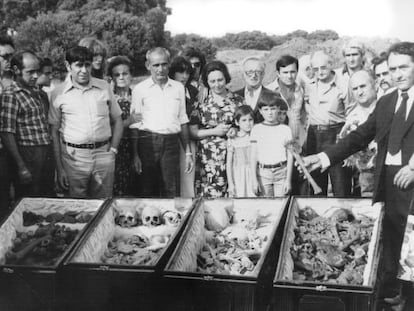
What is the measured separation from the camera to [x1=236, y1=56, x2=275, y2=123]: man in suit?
12.3 feet

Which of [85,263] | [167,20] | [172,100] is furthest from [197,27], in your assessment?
[85,263]

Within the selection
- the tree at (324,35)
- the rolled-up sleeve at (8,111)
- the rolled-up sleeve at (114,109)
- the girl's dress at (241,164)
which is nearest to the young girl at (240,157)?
the girl's dress at (241,164)

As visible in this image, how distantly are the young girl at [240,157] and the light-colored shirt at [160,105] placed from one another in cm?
35

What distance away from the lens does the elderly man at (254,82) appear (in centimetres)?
376

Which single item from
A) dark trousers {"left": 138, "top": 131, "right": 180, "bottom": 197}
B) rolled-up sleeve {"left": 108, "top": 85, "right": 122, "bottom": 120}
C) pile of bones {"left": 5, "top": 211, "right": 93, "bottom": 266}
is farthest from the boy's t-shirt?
pile of bones {"left": 5, "top": 211, "right": 93, "bottom": 266}

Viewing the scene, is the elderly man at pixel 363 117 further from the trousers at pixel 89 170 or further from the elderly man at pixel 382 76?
the trousers at pixel 89 170

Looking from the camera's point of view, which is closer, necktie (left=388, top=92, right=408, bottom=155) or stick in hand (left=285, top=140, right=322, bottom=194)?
necktie (left=388, top=92, right=408, bottom=155)

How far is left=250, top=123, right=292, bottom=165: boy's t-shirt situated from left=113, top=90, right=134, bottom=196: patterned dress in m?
0.83

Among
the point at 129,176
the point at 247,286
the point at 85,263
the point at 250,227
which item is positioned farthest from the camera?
the point at 129,176

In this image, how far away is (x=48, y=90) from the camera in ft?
12.8

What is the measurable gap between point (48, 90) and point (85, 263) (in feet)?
4.03

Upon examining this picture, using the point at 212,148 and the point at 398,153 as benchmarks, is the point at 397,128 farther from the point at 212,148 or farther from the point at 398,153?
the point at 212,148

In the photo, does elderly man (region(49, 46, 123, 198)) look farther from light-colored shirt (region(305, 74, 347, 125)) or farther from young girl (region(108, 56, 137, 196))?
light-colored shirt (region(305, 74, 347, 125))

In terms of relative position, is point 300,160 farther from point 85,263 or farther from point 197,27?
point 85,263
